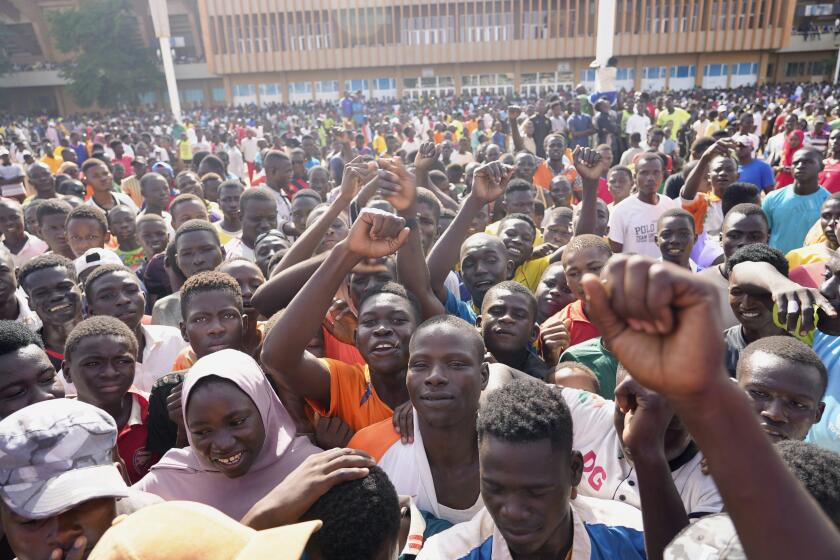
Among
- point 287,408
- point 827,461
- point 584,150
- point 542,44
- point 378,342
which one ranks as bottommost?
point 287,408

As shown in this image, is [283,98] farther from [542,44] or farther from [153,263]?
[153,263]

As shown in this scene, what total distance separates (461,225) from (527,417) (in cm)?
190

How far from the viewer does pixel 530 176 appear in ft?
22.7

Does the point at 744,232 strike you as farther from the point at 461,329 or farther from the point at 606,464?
the point at 461,329

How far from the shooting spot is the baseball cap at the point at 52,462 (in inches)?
55.8

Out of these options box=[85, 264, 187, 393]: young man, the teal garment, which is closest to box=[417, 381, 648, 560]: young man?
the teal garment

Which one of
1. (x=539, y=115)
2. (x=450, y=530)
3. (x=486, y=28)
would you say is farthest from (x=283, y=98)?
(x=450, y=530)

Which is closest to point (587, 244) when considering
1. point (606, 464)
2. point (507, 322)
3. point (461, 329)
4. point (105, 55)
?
point (507, 322)

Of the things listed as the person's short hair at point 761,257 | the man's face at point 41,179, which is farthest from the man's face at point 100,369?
the man's face at point 41,179

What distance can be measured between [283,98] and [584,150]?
32658mm

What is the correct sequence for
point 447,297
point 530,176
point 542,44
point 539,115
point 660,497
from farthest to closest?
point 542,44, point 539,115, point 530,176, point 447,297, point 660,497

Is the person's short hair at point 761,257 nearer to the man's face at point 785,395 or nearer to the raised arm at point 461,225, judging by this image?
the man's face at point 785,395

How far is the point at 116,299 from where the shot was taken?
3139 millimetres

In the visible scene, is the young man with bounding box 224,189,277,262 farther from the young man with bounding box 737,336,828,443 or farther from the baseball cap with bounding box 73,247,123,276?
the young man with bounding box 737,336,828,443
